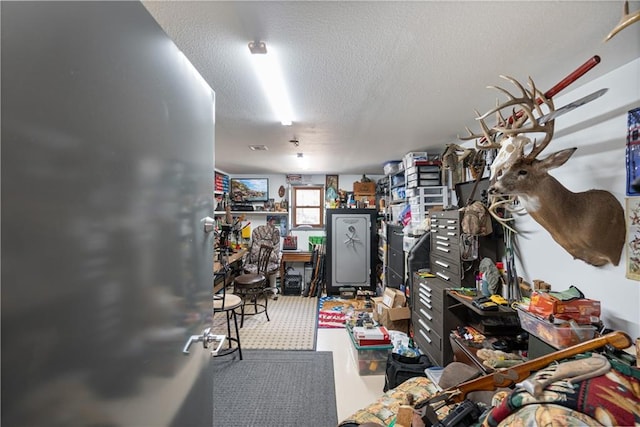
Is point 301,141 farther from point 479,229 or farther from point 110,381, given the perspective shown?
point 110,381

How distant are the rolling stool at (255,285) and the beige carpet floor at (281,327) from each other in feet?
0.50

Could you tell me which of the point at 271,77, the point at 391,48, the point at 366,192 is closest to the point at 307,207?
the point at 366,192

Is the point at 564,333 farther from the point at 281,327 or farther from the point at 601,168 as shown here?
the point at 281,327

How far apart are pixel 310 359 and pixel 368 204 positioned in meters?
3.23

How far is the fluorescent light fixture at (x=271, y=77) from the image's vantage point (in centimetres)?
129

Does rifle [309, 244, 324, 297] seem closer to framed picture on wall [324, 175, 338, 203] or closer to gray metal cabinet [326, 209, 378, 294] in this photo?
gray metal cabinet [326, 209, 378, 294]

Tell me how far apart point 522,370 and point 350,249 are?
3896 millimetres

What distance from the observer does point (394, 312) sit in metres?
3.13

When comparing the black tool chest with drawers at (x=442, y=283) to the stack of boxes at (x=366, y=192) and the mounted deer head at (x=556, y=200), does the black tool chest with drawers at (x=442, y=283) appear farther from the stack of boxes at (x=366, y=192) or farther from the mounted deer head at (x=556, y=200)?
the stack of boxes at (x=366, y=192)

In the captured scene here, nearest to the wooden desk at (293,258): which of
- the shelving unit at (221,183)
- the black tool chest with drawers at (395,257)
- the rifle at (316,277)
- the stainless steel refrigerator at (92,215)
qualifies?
the rifle at (316,277)

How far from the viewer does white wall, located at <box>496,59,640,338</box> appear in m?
1.32

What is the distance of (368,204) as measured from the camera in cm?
525

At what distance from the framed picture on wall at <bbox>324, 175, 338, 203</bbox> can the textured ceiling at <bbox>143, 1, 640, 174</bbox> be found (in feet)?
11.0

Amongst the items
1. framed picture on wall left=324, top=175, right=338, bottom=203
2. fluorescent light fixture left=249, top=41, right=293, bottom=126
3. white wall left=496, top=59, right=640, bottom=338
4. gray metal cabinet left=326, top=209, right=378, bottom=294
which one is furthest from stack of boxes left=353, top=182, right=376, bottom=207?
white wall left=496, top=59, right=640, bottom=338
